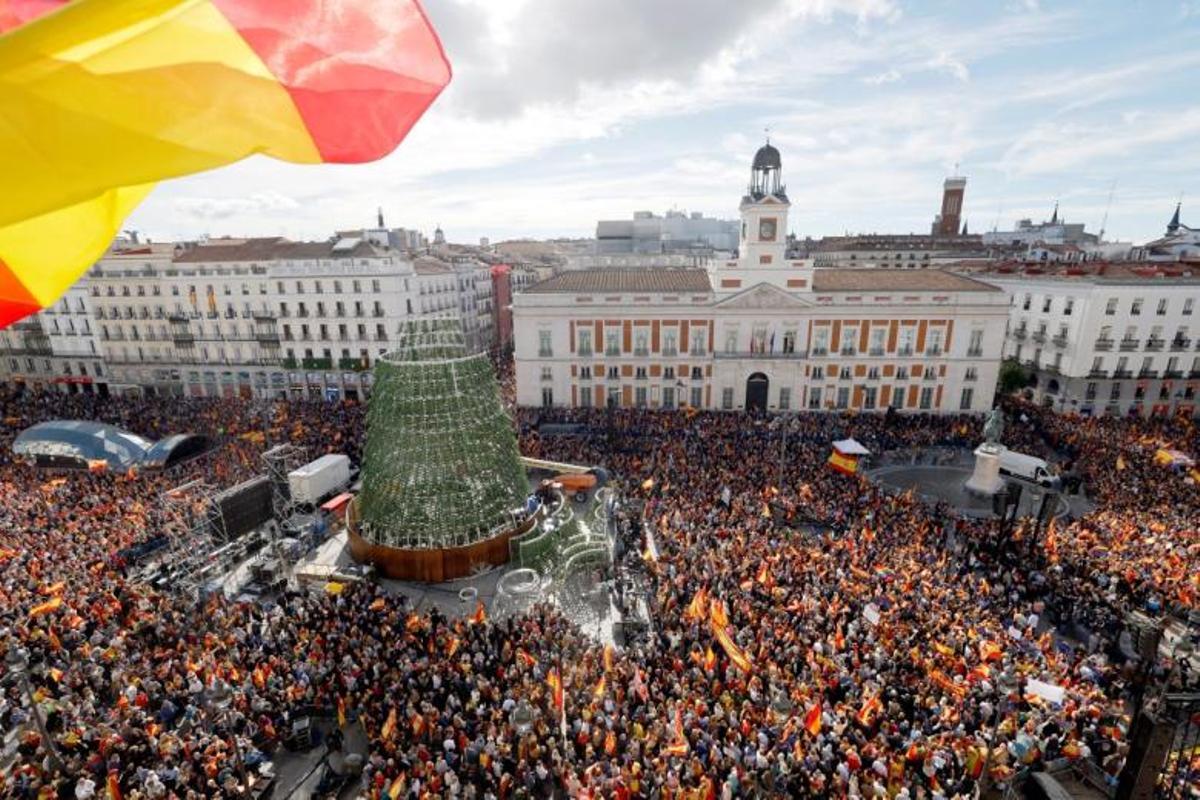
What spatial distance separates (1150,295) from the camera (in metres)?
45.5

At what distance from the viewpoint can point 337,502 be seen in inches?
1198

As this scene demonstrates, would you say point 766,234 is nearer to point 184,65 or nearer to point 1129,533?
point 1129,533

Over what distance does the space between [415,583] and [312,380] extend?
122 ft

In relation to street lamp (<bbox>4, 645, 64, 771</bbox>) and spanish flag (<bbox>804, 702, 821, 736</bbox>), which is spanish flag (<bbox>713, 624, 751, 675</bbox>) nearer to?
spanish flag (<bbox>804, 702, 821, 736</bbox>)

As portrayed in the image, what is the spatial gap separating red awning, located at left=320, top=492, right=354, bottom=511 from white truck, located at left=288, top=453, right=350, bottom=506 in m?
0.72

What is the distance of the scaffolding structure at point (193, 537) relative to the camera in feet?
77.6

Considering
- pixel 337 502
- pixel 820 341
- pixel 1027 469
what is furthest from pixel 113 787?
pixel 820 341

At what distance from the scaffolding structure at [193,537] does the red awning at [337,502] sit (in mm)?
4871

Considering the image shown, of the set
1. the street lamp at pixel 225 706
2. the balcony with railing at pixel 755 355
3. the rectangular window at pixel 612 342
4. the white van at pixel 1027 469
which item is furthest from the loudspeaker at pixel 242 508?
the white van at pixel 1027 469

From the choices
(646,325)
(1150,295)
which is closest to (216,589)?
(646,325)

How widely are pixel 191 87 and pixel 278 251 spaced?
200 feet

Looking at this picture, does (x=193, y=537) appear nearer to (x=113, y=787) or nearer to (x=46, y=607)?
(x=46, y=607)

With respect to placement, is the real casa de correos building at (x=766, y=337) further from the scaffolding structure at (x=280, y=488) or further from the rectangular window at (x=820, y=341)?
the scaffolding structure at (x=280, y=488)

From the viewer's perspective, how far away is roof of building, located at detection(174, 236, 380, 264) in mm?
54250
